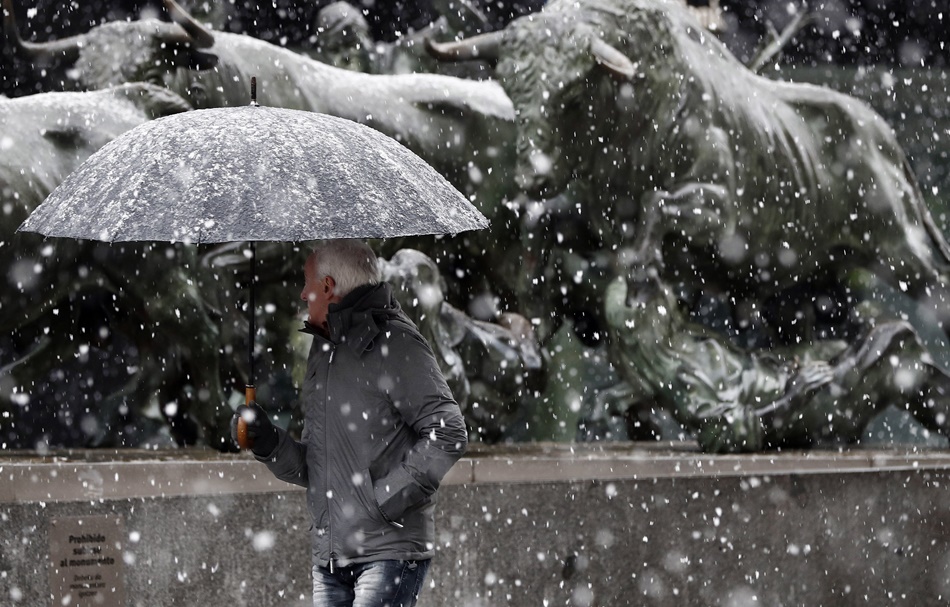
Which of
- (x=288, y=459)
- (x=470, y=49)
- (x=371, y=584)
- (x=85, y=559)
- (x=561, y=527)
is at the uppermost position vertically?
(x=288, y=459)

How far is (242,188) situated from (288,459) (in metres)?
0.73

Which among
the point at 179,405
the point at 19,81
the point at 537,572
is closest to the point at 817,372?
the point at 537,572

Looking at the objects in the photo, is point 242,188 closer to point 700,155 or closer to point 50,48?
point 50,48

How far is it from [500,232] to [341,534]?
4.17 m

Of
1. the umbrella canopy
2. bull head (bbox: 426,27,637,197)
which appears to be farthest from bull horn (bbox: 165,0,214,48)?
the umbrella canopy

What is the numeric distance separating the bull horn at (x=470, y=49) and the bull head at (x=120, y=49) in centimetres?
123

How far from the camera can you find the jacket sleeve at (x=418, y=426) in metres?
3.66

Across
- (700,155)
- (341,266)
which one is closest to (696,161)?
(700,155)

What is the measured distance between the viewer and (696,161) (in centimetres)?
776

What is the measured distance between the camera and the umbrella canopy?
3.59 m

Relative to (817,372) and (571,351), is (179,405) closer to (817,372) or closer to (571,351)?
(571,351)

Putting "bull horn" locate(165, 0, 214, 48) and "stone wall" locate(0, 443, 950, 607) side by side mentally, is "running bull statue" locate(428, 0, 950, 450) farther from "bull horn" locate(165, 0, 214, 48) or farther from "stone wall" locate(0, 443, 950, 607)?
"bull horn" locate(165, 0, 214, 48)

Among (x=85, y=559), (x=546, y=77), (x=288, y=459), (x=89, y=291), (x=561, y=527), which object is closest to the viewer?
(x=288, y=459)

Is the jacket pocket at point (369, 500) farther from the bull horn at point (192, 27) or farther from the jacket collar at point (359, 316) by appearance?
the bull horn at point (192, 27)
